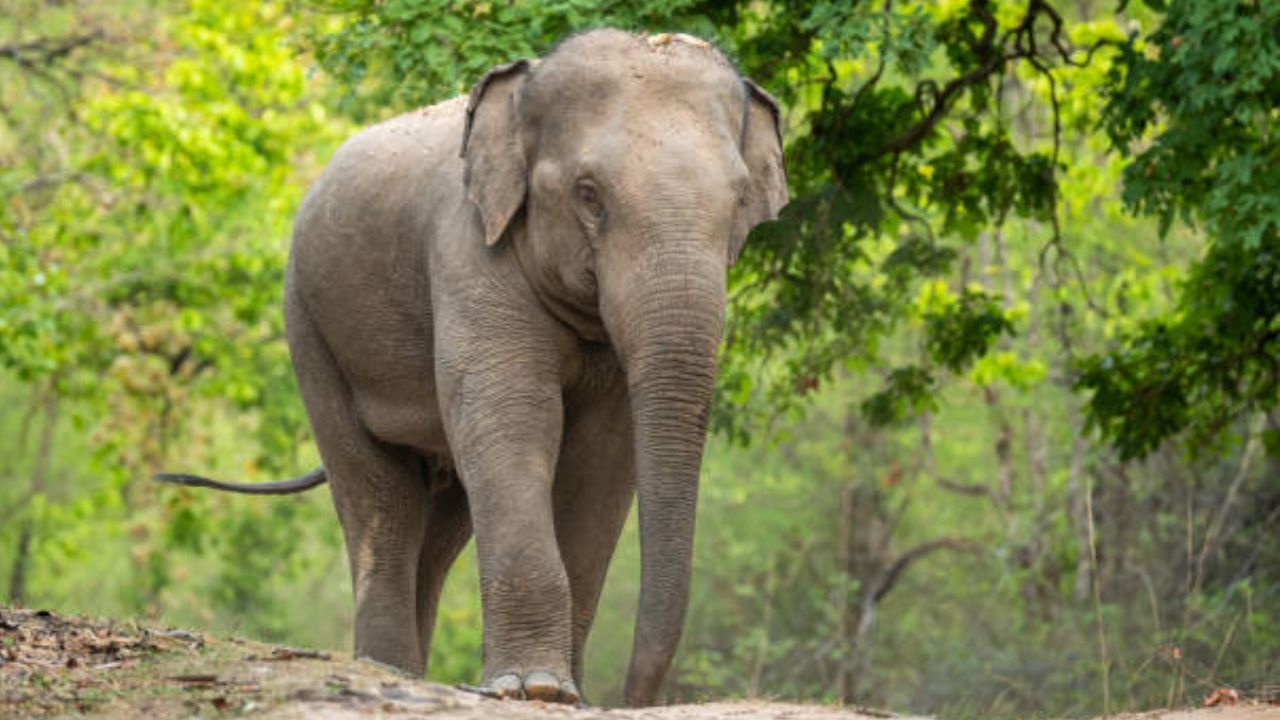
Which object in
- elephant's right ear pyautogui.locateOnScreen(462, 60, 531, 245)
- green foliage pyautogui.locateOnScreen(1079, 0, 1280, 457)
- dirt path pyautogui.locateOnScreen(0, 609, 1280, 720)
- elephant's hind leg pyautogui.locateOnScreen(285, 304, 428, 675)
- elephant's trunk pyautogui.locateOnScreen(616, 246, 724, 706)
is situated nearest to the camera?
dirt path pyautogui.locateOnScreen(0, 609, 1280, 720)

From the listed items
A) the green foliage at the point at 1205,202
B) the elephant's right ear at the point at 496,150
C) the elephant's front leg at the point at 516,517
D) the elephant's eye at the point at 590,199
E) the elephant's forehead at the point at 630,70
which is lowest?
the elephant's front leg at the point at 516,517

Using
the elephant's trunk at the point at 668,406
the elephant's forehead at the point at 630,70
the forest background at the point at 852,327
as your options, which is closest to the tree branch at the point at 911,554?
the forest background at the point at 852,327

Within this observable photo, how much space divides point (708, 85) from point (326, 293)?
215cm

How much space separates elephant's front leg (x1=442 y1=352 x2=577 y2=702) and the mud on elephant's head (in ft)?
1.29

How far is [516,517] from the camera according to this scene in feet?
24.0

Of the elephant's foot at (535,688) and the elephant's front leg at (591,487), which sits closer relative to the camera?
the elephant's foot at (535,688)

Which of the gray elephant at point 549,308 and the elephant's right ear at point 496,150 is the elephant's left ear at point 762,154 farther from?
the elephant's right ear at point 496,150

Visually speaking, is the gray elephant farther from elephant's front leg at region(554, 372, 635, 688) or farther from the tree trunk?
the tree trunk

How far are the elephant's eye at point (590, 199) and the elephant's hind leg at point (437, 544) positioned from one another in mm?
2523

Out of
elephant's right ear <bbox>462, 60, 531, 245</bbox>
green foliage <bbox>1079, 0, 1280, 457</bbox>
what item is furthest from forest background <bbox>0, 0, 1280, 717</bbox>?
elephant's right ear <bbox>462, 60, 531, 245</bbox>

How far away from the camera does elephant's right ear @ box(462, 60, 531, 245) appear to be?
764 cm

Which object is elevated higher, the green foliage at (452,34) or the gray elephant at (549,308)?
the green foliage at (452,34)

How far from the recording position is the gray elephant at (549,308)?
23.4ft

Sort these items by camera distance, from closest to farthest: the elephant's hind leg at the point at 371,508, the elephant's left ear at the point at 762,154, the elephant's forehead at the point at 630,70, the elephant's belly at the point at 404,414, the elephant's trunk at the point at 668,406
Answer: the elephant's trunk at the point at 668,406, the elephant's forehead at the point at 630,70, the elephant's left ear at the point at 762,154, the elephant's belly at the point at 404,414, the elephant's hind leg at the point at 371,508
